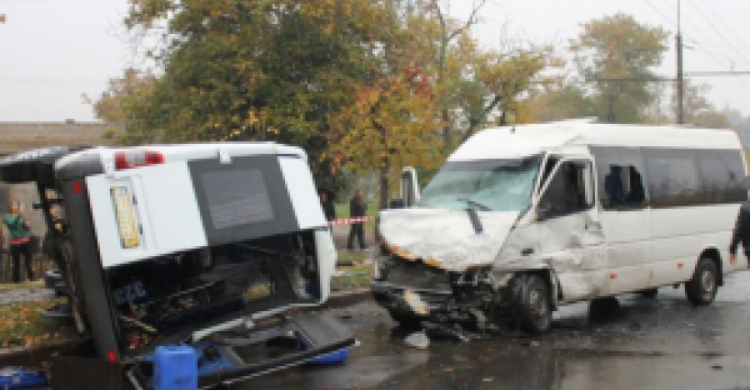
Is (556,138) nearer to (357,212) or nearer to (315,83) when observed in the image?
(315,83)

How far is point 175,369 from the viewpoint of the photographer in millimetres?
5602

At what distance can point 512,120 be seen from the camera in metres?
19.8

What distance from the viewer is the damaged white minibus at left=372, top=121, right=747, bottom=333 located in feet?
26.9

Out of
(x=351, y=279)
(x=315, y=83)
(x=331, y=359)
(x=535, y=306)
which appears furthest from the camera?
(x=315, y=83)

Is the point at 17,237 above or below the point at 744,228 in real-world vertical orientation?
above

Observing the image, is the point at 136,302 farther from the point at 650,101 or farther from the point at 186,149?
the point at 650,101

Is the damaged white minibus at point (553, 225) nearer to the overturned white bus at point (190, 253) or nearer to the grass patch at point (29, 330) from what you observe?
the overturned white bus at point (190, 253)

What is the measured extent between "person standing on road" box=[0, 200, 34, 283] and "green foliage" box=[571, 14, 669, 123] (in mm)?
39339

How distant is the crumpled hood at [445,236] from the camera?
7961 millimetres

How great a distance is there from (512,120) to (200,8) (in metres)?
8.73

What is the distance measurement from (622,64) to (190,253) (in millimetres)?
46527

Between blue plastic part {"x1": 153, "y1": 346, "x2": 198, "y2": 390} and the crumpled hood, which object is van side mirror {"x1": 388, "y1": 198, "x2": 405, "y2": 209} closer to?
the crumpled hood

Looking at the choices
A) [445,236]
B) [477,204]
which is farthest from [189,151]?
[477,204]

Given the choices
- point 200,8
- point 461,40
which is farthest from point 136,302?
point 461,40
